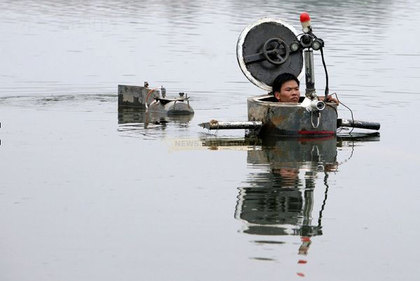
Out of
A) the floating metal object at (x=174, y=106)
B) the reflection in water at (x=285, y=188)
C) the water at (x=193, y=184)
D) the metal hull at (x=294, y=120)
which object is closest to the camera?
the water at (x=193, y=184)

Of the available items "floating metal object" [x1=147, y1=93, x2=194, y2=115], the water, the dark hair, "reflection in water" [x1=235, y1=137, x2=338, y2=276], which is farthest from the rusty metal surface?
"reflection in water" [x1=235, y1=137, x2=338, y2=276]

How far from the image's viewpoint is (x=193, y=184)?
19969mm

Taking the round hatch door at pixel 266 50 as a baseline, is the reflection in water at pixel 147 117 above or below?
below

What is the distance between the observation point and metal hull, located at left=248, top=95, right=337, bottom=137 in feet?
79.5

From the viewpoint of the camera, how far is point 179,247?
15.7 meters

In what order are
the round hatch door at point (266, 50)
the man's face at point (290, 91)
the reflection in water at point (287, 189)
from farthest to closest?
the round hatch door at point (266, 50)
the man's face at point (290, 91)
the reflection in water at point (287, 189)

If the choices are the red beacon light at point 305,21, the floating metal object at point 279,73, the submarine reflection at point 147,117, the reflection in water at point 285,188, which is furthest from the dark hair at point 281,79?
the submarine reflection at point 147,117

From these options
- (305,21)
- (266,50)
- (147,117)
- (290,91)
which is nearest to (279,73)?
(266,50)

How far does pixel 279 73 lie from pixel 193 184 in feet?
22.7

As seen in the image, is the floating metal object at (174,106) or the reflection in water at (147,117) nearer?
the reflection in water at (147,117)

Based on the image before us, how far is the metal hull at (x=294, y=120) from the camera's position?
2422 centimetres

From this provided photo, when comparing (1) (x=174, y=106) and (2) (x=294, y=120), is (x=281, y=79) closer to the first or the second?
(2) (x=294, y=120)

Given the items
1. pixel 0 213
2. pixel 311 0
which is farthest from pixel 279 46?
pixel 311 0

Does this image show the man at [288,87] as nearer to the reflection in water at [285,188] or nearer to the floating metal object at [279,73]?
the floating metal object at [279,73]
